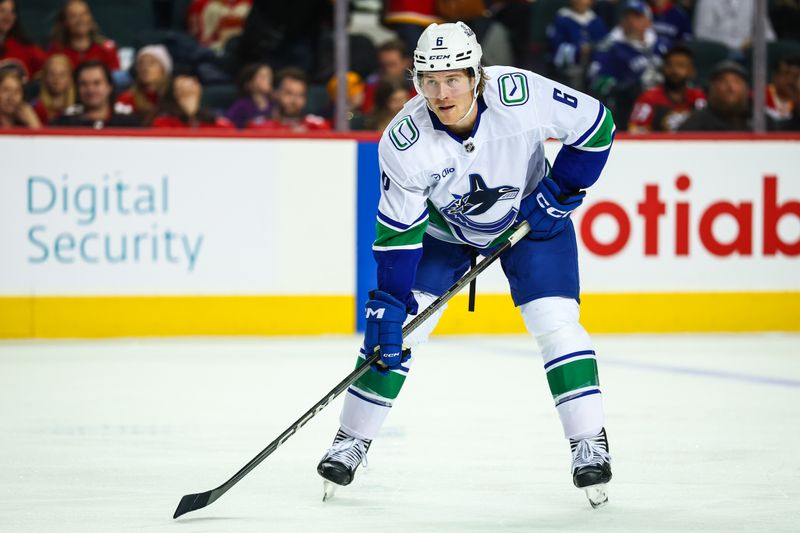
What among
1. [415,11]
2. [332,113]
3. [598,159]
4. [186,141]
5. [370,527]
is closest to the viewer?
[370,527]

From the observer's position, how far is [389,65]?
773cm

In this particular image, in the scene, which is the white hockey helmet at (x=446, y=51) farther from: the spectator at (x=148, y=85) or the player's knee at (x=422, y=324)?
the spectator at (x=148, y=85)

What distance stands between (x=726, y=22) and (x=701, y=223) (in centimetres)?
181

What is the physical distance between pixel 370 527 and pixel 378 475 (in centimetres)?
65

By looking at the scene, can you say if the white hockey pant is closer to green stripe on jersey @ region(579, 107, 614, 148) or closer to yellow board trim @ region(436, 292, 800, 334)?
green stripe on jersey @ region(579, 107, 614, 148)

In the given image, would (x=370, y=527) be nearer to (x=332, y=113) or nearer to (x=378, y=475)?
(x=378, y=475)

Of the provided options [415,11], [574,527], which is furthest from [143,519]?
[415,11]

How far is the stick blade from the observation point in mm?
3365

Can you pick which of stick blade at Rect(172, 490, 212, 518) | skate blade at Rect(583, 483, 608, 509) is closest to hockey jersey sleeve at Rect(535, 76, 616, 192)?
skate blade at Rect(583, 483, 608, 509)

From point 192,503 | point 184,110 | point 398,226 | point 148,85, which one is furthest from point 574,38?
point 192,503

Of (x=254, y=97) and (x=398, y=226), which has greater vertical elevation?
(x=254, y=97)

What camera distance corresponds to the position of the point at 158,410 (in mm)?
5074

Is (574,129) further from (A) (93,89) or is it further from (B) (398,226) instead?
(A) (93,89)

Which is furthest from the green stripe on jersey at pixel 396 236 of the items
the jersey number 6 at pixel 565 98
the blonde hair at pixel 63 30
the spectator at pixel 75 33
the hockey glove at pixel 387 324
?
the blonde hair at pixel 63 30
